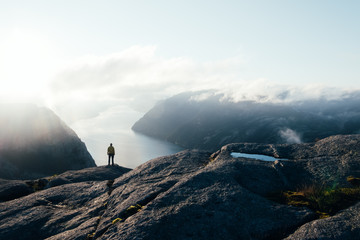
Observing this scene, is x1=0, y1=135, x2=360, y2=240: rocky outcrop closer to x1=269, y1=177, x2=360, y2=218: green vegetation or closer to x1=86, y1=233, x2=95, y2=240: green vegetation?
x1=86, y1=233, x2=95, y2=240: green vegetation

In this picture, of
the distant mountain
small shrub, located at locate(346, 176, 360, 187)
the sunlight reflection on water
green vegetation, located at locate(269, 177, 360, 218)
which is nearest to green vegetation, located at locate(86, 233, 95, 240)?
green vegetation, located at locate(269, 177, 360, 218)

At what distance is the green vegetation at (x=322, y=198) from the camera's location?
10.4 meters

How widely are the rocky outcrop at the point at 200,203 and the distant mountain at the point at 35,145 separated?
81998mm

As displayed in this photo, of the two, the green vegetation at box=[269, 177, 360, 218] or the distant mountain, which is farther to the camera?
the distant mountain

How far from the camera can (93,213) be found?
12.4m

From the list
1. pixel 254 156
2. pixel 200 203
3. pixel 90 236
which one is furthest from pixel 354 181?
pixel 90 236

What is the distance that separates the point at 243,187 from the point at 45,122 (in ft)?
392

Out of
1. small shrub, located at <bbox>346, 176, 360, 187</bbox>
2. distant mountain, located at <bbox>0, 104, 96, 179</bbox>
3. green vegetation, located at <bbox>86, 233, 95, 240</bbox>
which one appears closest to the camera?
green vegetation, located at <bbox>86, 233, 95, 240</bbox>

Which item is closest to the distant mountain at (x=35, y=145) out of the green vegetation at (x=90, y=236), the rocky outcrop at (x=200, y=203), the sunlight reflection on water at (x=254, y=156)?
the rocky outcrop at (x=200, y=203)

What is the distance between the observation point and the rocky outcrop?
9.41 metres

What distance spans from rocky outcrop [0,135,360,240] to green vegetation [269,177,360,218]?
19.1 inches

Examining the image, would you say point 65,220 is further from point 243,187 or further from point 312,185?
point 312,185

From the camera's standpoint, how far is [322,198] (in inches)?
428

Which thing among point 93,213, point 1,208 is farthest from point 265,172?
point 1,208
